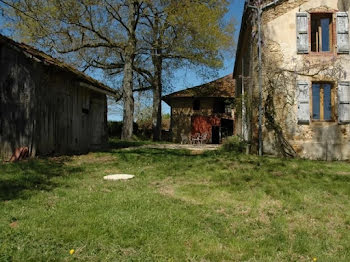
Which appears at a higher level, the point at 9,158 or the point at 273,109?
the point at 273,109

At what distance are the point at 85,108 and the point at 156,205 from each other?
8.87 meters

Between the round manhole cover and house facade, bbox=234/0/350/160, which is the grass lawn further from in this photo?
house facade, bbox=234/0/350/160

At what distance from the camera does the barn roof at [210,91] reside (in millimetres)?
25391

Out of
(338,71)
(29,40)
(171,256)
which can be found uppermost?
(29,40)

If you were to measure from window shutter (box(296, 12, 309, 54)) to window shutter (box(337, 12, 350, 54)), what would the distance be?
3.75ft

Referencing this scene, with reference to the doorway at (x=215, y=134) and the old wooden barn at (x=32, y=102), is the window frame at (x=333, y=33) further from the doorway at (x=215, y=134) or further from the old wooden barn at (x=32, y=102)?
the doorway at (x=215, y=134)

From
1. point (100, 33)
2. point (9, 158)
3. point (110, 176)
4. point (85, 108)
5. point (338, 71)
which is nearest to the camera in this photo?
point (110, 176)

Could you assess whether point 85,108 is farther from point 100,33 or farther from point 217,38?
point 217,38

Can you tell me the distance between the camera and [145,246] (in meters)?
3.34

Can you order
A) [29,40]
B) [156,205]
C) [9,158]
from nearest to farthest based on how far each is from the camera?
[156,205]
[9,158]
[29,40]

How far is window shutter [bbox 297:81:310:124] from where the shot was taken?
10781 millimetres

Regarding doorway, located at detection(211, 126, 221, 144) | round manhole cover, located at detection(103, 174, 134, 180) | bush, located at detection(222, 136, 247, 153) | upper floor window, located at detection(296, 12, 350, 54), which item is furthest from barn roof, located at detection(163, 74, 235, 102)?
round manhole cover, located at detection(103, 174, 134, 180)

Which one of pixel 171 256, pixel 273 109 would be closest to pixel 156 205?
pixel 171 256

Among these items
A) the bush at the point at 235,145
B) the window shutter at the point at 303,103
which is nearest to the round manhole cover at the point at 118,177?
the bush at the point at 235,145
